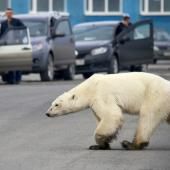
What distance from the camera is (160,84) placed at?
12586mm

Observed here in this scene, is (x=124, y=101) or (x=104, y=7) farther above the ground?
(x=124, y=101)

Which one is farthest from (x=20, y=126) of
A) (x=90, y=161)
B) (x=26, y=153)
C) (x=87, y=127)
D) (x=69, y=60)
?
(x=69, y=60)

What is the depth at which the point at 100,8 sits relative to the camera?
49750 mm

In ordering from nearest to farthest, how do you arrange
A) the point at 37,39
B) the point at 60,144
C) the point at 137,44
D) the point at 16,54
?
the point at 60,144 < the point at 16,54 < the point at 37,39 < the point at 137,44

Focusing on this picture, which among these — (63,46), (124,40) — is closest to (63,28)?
(63,46)

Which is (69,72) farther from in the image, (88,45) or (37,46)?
(37,46)

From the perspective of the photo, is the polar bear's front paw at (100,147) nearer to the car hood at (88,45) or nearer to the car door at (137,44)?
the car hood at (88,45)

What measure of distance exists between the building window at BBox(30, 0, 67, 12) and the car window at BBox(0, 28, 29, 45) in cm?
2151

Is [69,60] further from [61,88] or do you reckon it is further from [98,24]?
[61,88]

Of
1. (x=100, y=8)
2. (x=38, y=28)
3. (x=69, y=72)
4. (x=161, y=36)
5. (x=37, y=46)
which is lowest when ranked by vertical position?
A: (x=161, y=36)

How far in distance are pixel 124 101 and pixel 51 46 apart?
15.8 meters

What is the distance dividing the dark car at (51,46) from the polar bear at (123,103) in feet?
47.3

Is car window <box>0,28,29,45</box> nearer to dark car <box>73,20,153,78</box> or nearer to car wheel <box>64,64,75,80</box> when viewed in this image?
car wheel <box>64,64,75,80</box>

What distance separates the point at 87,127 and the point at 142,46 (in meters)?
16.7
